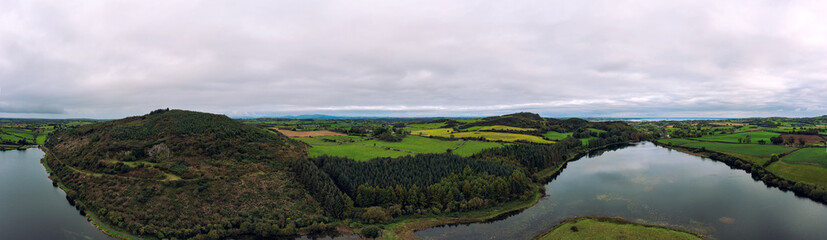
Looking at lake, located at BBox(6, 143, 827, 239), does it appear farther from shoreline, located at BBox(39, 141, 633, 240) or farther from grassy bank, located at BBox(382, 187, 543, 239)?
grassy bank, located at BBox(382, 187, 543, 239)

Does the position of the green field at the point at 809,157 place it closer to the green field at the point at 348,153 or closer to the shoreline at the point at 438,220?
the shoreline at the point at 438,220

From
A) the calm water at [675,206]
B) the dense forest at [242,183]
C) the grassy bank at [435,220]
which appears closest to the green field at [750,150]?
the calm water at [675,206]

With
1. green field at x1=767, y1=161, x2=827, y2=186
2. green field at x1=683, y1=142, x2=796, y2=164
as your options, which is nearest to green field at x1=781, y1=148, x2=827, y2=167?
green field at x1=767, y1=161, x2=827, y2=186

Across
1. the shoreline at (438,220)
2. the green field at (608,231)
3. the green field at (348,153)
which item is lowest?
the shoreline at (438,220)

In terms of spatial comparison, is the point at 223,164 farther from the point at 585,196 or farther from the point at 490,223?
the point at 585,196

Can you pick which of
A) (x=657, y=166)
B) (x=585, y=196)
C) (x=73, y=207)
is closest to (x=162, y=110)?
(x=73, y=207)
